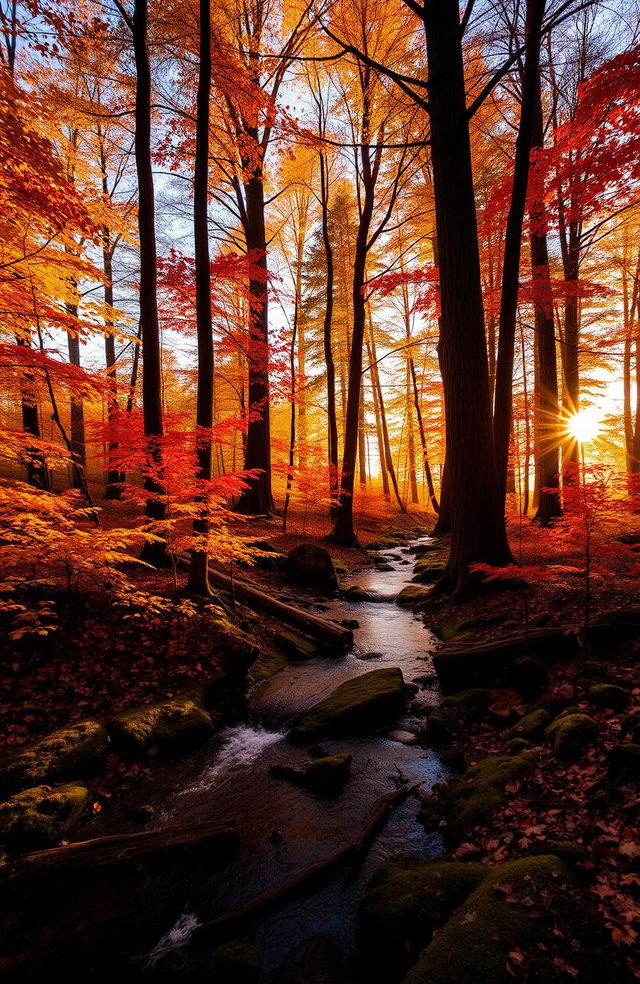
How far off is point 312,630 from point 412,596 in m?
2.83

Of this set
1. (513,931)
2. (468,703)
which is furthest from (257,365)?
(513,931)

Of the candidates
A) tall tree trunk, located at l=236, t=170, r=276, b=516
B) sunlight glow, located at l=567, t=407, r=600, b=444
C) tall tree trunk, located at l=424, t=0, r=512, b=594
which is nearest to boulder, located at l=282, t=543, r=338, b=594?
tall tree trunk, located at l=236, t=170, r=276, b=516

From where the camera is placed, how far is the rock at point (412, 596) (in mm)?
8323

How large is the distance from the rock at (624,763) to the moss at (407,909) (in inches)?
47.3

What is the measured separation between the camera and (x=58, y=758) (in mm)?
3740

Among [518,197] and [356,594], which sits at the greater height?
[518,197]

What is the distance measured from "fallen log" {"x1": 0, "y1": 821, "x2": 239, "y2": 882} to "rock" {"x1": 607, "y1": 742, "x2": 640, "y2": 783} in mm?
3016

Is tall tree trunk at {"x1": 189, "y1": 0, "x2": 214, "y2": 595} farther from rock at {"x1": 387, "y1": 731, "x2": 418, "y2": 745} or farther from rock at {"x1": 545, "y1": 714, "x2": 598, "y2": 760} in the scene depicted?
rock at {"x1": 545, "y1": 714, "x2": 598, "y2": 760}

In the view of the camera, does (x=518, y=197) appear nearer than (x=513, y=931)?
No

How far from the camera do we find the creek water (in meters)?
2.60

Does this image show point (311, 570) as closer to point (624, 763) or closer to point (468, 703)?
point (468, 703)

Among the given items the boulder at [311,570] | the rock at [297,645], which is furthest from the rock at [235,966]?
the boulder at [311,570]

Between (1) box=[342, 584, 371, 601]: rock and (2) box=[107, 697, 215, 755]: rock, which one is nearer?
(2) box=[107, 697, 215, 755]: rock

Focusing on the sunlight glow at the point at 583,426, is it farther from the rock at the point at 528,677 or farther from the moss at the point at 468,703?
the moss at the point at 468,703
